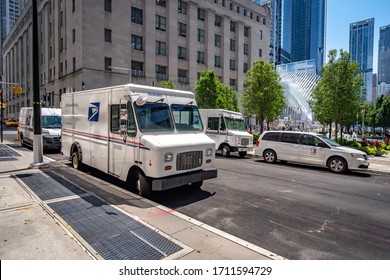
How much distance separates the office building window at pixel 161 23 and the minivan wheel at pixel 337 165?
40369mm

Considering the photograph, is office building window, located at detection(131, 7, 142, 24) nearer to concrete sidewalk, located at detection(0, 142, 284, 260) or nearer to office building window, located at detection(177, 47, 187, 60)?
office building window, located at detection(177, 47, 187, 60)

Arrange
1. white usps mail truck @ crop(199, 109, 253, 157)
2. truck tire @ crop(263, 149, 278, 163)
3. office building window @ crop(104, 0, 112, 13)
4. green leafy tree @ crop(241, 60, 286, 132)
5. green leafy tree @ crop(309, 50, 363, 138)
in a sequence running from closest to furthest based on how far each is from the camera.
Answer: truck tire @ crop(263, 149, 278, 163) < white usps mail truck @ crop(199, 109, 253, 157) < green leafy tree @ crop(309, 50, 363, 138) < green leafy tree @ crop(241, 60, 286, 132) < office building window @ crop(104, 0, 112, 13)

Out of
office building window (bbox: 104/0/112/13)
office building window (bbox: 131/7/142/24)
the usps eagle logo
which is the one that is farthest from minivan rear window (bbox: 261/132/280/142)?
office building window (bbox: 131/7/142/24)

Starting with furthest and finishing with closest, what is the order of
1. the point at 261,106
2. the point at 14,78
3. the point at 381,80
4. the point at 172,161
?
1. the point at 381,80
2. the point at 14,78
3. the point at 261,106
4. the point at 172,161

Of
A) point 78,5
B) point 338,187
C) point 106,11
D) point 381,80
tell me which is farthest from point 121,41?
point 381,80

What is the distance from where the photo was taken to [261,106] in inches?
1015

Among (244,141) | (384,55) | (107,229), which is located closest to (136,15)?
(244,141)

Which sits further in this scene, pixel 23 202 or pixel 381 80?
pixel 381 80

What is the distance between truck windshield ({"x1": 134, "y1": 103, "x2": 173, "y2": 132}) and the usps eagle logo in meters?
2.43

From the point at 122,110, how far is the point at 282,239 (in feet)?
17.1

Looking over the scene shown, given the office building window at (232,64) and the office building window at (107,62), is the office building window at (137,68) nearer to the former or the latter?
the office building window at (107,62)

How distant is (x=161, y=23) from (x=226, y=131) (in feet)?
117

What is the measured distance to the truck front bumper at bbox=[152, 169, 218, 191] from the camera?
6926 millimetres
